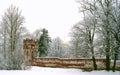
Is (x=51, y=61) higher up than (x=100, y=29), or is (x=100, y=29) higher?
(x=100, y=29)

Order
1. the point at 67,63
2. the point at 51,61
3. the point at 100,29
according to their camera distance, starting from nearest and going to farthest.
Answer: the point at 100,29 → the point at 67,63 → the point at 51,61

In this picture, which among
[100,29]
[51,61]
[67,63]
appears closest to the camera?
[100,29]

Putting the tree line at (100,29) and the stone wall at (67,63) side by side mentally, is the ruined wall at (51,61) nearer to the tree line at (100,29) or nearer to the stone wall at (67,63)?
the stone wall at (67,63)

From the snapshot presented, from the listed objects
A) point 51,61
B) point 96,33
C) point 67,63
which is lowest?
point 67,63

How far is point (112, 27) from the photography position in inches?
685

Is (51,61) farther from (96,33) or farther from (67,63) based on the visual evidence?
(96,33)

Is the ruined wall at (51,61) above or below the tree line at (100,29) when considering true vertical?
below

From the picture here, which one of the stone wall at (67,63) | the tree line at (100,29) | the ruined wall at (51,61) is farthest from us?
the ruined wall at (51,61)

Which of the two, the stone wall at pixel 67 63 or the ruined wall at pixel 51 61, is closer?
the stone wall at pixel 67 63

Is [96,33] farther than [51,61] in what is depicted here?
No

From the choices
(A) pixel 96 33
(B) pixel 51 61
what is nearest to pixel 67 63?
(B) pixel 51 61

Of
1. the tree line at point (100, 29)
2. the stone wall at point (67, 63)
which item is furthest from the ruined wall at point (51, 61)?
the tree line at point (100, 29)

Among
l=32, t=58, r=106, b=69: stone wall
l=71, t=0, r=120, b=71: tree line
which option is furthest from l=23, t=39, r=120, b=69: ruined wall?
l=71, t=0, r=120, b=71: tree line

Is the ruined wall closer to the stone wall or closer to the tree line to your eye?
the stone wall
